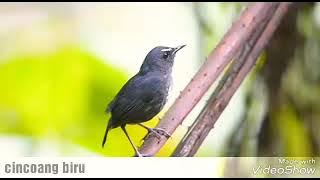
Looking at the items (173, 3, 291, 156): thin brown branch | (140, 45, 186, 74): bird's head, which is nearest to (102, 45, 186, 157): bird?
(140, 45, 186, 74): bird's head

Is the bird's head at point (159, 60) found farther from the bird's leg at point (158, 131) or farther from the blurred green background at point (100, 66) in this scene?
the bird's leg at point (158, 131)

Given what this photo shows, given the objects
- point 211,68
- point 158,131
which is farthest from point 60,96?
point 211,68

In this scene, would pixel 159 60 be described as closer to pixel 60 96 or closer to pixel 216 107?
pixel 216 107

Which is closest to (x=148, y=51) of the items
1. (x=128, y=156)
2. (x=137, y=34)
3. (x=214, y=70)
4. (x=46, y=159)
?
(x=137, y=34)

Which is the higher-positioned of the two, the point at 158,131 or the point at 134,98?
the point at 134,98

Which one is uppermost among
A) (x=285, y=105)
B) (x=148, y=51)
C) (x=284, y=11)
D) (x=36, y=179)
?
(x=284, y=11)

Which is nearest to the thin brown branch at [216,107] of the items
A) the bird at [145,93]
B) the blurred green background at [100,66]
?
the blurred green background at [100,66]

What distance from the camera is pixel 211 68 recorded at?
103 inches

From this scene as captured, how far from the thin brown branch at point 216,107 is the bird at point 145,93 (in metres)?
0.16

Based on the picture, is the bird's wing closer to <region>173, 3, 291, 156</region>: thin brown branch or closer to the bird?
the bird

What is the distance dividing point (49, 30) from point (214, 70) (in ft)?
2.33

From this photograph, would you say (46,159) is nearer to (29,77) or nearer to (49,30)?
(29,77)

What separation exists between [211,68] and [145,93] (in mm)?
302

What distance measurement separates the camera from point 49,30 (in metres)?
2.59
